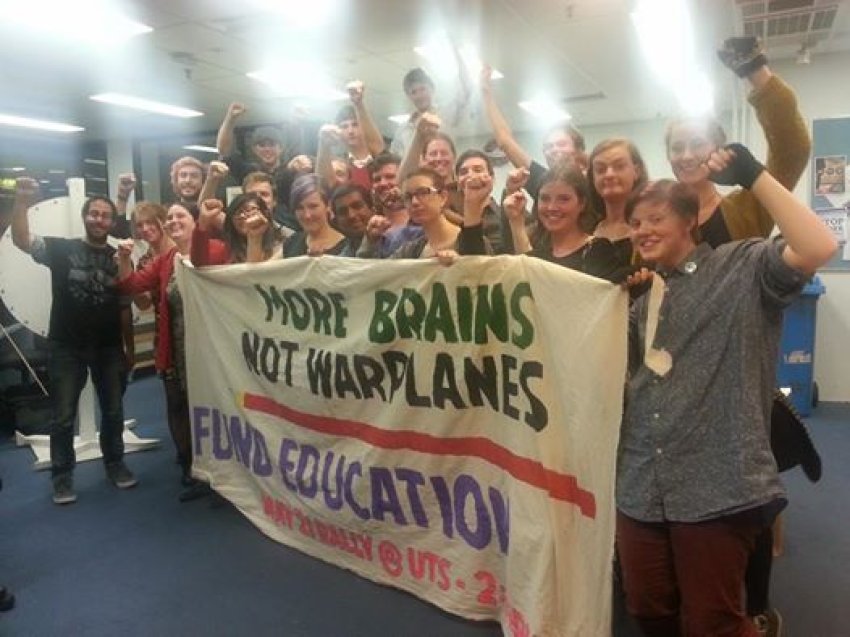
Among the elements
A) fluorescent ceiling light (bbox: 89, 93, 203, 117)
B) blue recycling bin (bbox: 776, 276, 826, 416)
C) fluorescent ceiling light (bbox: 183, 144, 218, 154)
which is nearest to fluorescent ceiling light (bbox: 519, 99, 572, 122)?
fluorescent ceiling light (bbox: 89, 93, 203, 117)

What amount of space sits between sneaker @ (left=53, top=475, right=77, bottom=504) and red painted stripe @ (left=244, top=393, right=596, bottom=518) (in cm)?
132

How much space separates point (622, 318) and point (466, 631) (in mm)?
1210

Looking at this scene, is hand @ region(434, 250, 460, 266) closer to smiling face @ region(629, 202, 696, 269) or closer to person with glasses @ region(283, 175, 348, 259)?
smiling face @ region(629, 202, 696, 269)

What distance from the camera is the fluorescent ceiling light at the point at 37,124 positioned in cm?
930

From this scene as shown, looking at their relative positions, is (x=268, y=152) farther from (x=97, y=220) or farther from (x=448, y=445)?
(x=448, y=445)

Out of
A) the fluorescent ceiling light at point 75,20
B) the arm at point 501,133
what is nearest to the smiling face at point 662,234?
the arm at point 501,133

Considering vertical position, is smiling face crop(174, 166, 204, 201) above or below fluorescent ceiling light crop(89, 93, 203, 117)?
below

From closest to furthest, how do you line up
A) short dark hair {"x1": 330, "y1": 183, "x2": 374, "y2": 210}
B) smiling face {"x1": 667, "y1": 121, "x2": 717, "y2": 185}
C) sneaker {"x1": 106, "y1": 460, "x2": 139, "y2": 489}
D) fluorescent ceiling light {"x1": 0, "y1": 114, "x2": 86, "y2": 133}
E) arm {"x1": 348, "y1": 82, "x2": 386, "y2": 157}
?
smiling face {"x1": 667, "y1": 121, "x2": 717, "y2": 185} < short dark hair {"x1": 330, "y1": 183, "x2": 374, "y2": 210} < arm {"x1": 348, "y1": 82, "x2": 386, "y2": 157} < sneaker {"x1": 106, "y1": 460, "x2": 139, "y2": 489} < fluorescent ceiling light {"x1": 0, "y1": 114, "x2": 86, "y2": 133}

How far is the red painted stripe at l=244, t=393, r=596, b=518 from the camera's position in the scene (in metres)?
1.78

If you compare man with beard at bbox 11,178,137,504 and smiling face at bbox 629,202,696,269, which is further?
man with beard at bbox 11,178,137,504

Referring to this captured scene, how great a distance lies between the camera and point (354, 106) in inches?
133

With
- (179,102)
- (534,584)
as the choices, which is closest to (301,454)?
(534,584)

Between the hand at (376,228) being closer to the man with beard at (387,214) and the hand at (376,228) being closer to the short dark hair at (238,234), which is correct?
the man with beard at (387,214)

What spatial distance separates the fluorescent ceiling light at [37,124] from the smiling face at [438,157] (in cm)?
853
